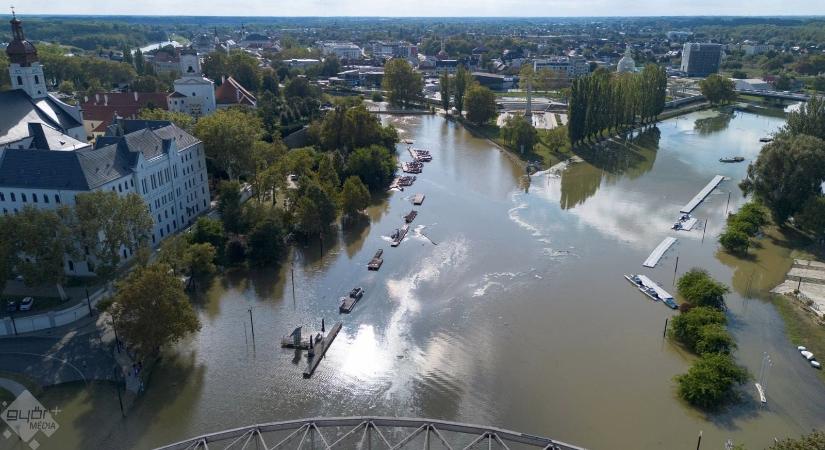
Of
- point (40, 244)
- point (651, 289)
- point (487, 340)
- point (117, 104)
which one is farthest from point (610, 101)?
point (40, 244)

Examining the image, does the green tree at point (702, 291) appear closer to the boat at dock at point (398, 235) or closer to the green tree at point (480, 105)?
the boat at dock at point (398, 235)

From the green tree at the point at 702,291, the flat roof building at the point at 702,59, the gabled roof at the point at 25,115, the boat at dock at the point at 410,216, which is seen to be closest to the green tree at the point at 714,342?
the green tree at the point at 702,291

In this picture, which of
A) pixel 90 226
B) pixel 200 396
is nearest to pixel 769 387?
pixel 200 396

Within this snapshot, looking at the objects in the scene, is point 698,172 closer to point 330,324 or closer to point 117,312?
point 330,324

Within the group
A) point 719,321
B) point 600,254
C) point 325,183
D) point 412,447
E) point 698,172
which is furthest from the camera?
point 698,172

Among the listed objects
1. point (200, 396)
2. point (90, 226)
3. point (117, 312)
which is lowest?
point (200, 396)

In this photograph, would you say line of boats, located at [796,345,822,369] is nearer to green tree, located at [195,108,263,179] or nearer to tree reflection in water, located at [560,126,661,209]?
tree reflection in water, located at [560,126,661,209]

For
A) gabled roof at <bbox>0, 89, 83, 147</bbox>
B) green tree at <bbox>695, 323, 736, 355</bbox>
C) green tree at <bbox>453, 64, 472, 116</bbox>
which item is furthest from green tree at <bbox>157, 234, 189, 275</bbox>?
green tree at <bbox>453, 64, 472, 116</bbox>
